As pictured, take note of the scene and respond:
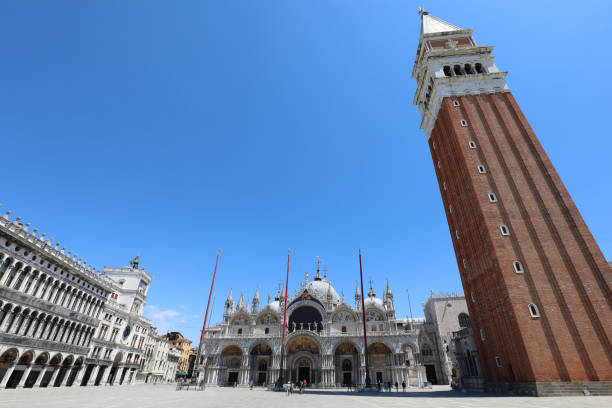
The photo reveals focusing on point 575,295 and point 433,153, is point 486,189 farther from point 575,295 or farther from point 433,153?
point 433,153

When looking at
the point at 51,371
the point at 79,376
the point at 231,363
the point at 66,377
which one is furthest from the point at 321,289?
the point at 51,371

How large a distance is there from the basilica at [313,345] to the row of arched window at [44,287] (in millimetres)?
23270

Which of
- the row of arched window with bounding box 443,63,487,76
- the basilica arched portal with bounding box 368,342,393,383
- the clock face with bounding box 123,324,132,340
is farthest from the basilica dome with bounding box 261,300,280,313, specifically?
the row of arched window with bounding box 443,63,487,76

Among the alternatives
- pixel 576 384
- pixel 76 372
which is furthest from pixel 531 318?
pixel 76 372

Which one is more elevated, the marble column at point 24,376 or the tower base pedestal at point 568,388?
the tower base pedestal at point 568,388

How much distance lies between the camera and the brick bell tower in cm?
2139

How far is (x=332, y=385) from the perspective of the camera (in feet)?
156

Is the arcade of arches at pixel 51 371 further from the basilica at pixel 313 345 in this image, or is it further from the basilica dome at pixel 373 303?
the basilica dome at pixel 373 303

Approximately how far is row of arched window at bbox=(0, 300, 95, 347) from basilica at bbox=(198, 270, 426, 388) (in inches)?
860

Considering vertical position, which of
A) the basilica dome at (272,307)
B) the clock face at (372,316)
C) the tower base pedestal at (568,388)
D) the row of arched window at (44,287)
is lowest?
the tower base pedestal at (568,388)

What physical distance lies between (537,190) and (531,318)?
1228 centimetres

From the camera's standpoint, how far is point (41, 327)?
32.3 meters

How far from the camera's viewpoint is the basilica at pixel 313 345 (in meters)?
48.8

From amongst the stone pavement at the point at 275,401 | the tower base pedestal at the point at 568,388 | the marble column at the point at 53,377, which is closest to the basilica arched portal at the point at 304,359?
the stone pavement at the point at 275,401
